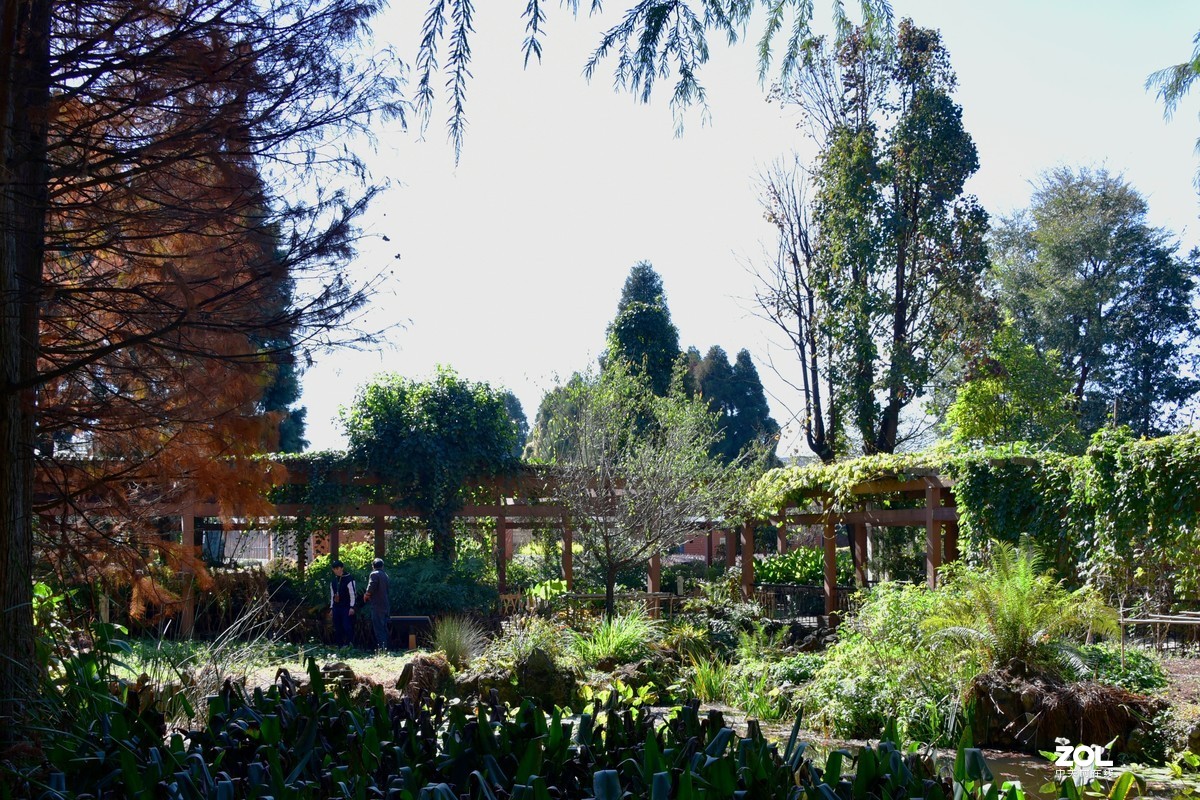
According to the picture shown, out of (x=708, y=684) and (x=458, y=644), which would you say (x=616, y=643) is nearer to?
(x=708, y=684)

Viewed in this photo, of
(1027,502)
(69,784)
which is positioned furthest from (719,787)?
(1027,502)

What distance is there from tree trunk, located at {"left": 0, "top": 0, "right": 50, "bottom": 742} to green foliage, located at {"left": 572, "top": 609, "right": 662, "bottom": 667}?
7.01 metres

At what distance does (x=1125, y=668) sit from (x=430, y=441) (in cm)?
1085

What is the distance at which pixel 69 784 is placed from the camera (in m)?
2.84

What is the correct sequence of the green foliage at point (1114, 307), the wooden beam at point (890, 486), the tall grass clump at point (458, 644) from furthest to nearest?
the green foliage at point (1114, 307)
the wooden beam at point (890, 486)
the tall grass clump at point (458, 644)

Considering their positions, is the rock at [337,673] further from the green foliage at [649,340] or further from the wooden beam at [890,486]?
the green foliage at [649,340]

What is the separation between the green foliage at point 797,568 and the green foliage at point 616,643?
8421 mm

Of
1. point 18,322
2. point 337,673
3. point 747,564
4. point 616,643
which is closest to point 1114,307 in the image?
point 747,564

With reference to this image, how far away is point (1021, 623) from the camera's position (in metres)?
7.78

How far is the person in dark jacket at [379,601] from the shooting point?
1338 cm

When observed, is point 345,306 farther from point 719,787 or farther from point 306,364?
point 719,787

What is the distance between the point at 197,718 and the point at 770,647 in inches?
287

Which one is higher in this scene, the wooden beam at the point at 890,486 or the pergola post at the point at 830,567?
the wooden beam at the point at 890,486
